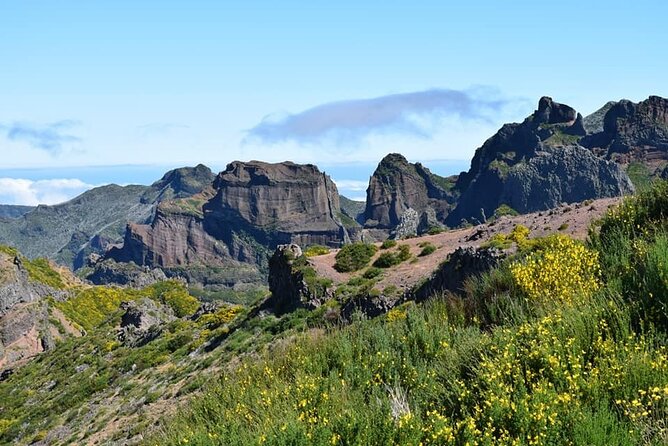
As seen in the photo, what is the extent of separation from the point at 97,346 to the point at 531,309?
54602 millimetres

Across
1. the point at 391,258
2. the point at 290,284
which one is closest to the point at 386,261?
the point at 391,258

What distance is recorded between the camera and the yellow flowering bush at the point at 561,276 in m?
9.29

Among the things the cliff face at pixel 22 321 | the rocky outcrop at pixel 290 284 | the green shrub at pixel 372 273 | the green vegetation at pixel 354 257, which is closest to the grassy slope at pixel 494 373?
the rocky outcrop at pixel 290 284

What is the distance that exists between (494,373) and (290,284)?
34.1 metres

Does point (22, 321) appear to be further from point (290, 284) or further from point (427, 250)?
point (427, 250)

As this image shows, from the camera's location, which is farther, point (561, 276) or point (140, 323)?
point (140, 323)

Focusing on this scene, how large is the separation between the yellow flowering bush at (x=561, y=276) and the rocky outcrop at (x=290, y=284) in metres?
27.0

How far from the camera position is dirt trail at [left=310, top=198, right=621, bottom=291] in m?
34.9

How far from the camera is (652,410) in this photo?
5.72 m

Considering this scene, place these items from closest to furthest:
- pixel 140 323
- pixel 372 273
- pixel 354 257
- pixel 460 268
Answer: pixel 460 268, pixel 372 273, pixel 354 257, pixel 140 323

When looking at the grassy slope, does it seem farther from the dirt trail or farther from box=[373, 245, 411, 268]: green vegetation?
box=[373, 245, 411, 268]: green vegetation

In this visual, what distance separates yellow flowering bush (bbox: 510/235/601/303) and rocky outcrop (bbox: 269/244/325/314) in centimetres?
2704

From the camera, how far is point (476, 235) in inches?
1660

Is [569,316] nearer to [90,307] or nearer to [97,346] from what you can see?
[97,346]
